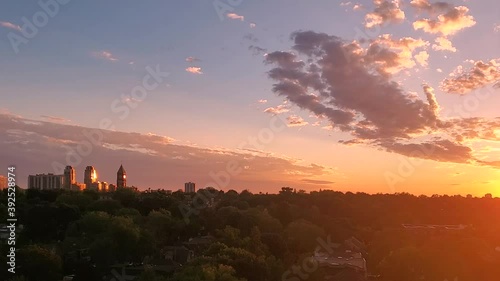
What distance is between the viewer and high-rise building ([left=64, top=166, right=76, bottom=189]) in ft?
487

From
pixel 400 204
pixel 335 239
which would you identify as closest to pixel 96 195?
pixel 335 239

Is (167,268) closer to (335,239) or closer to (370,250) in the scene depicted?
(370,250)

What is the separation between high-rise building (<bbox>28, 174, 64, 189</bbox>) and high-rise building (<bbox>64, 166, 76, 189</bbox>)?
23.9ft

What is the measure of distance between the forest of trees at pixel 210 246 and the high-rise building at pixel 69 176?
58.3 metres

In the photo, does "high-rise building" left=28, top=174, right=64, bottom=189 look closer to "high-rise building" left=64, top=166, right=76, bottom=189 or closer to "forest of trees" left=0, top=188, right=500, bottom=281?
"high-rise building" left=64, top=166, right=76, bottom=189

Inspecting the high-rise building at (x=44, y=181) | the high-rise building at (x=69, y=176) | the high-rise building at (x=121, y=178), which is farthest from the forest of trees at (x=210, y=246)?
the high-rise building at (x=121, y=178)

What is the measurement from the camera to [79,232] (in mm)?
58375

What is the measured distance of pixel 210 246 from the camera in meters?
41.2

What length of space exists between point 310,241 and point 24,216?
120 feet

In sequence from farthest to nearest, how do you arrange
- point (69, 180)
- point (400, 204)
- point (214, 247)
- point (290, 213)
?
point (69, 180), point (400, 204), point (290, 213), point (214, 247)

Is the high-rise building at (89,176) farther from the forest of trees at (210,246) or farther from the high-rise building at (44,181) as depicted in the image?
the forest of trees at (210,246)

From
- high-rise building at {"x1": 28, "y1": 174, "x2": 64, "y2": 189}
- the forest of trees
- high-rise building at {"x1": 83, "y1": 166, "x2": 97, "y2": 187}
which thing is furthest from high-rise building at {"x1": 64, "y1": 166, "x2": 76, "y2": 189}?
the forest of trees

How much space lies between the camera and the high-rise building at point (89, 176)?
587 feet

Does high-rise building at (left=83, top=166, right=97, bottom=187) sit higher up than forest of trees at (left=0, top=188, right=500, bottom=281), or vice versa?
high-rise building at (left=83, top=166, right=97, bottom=187)
